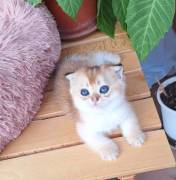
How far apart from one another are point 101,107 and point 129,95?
0.19m

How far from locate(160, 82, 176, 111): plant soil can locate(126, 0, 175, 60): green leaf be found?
536 mm

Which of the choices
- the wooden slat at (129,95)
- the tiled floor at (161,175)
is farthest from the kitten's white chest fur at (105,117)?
the tiled floor at (161,175)

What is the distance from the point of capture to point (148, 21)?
3.03 ft

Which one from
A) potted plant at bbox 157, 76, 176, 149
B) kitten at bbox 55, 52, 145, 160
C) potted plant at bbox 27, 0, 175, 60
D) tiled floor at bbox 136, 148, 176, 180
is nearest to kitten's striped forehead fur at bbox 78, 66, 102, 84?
kitten at bbox 55, 52, 145, 160

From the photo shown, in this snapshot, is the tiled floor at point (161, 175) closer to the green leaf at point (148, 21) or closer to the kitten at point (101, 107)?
the kitten at point (101, 107)

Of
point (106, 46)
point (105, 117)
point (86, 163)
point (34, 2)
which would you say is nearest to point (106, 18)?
point (106, 46)

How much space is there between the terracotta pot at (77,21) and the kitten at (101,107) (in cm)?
24

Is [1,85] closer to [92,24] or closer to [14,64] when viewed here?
[14,64]

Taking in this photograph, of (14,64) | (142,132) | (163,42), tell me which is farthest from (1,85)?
(163,42)

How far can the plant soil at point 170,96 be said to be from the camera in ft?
4.67

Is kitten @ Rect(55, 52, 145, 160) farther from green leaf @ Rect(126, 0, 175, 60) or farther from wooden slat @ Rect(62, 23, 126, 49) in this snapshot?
wooden slat @ Rect(62, 23, 126, 49)

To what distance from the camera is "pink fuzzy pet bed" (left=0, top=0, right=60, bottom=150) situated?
3.46 feet

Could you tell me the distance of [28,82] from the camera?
43.1 inches

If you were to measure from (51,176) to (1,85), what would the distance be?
0.84 feet
